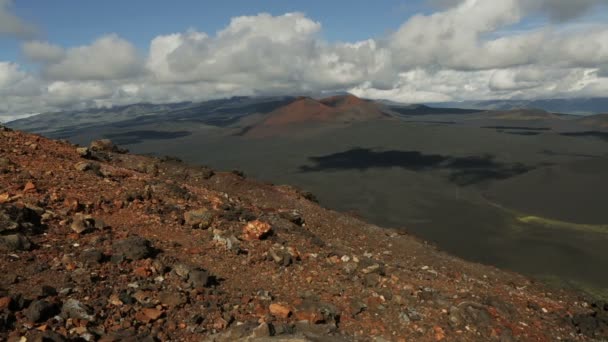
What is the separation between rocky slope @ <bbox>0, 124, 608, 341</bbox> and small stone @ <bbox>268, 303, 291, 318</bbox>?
0.03m

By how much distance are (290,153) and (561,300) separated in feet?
297

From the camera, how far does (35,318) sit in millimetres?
7961

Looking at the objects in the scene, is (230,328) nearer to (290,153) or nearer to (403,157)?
(403,157)

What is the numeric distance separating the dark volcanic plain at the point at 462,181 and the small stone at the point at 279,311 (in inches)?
1197

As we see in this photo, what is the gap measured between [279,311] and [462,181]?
70250mm

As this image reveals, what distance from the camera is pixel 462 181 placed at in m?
74.5

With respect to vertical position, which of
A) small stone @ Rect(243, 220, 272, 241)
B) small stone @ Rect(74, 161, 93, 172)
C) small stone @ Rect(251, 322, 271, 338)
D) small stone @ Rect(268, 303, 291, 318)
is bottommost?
small stone @ Rect(268, 303, 291, 318)

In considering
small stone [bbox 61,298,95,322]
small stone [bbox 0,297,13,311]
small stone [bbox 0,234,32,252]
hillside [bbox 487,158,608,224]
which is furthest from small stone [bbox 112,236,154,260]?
hillside [bbox 487,158,608,224]

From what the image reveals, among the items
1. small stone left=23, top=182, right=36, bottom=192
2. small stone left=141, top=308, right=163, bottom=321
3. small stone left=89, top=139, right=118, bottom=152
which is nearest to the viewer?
small stone left=141, top=308, right=163, bottom=321

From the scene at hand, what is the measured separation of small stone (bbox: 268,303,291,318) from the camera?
393 inches

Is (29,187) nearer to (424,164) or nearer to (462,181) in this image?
(462,181)

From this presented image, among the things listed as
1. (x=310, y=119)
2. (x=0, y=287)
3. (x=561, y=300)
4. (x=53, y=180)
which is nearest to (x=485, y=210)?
(x=561, y=300)

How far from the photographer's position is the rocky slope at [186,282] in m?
8.83

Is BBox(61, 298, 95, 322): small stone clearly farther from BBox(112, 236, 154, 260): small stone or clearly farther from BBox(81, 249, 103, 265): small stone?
BBox(112, 236, 154, 260): small stone
